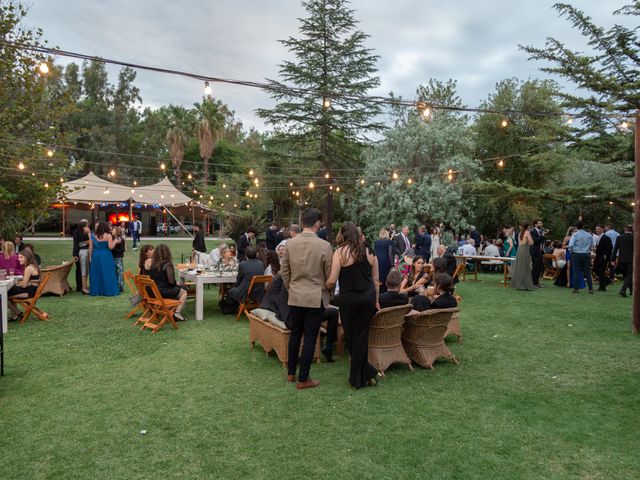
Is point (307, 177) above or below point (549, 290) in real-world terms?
above

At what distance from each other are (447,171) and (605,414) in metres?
16.9

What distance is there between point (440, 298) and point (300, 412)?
7.77 feet

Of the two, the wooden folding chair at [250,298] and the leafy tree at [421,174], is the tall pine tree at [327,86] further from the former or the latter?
the wooden folding chair at [250,298]

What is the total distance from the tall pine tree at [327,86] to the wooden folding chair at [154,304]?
59.5 ft

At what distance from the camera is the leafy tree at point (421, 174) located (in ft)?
65.3

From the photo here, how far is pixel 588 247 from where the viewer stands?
11.0 m

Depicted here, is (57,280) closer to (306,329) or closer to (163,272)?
(163,272)

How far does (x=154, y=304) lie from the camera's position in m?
6.96

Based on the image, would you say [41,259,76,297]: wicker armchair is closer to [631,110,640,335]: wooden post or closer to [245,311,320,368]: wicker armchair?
[245,311,320,368]: wicker armchair

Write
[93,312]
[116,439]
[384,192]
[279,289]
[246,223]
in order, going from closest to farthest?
[116,439]
[279,289]
[93,312]
[246,223]
[384,192]

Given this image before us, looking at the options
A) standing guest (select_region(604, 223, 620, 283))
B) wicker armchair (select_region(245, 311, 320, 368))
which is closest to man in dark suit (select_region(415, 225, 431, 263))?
standing guest (select_region(604, 223, 620, 283))

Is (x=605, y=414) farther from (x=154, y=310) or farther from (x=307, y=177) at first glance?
(x=307, y=177)

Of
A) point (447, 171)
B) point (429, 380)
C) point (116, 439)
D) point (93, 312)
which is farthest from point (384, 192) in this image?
point (116, 439)

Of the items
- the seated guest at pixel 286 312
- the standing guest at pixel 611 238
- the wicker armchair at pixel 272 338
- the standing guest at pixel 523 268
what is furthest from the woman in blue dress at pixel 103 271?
the standing guest at pixel 611 238
